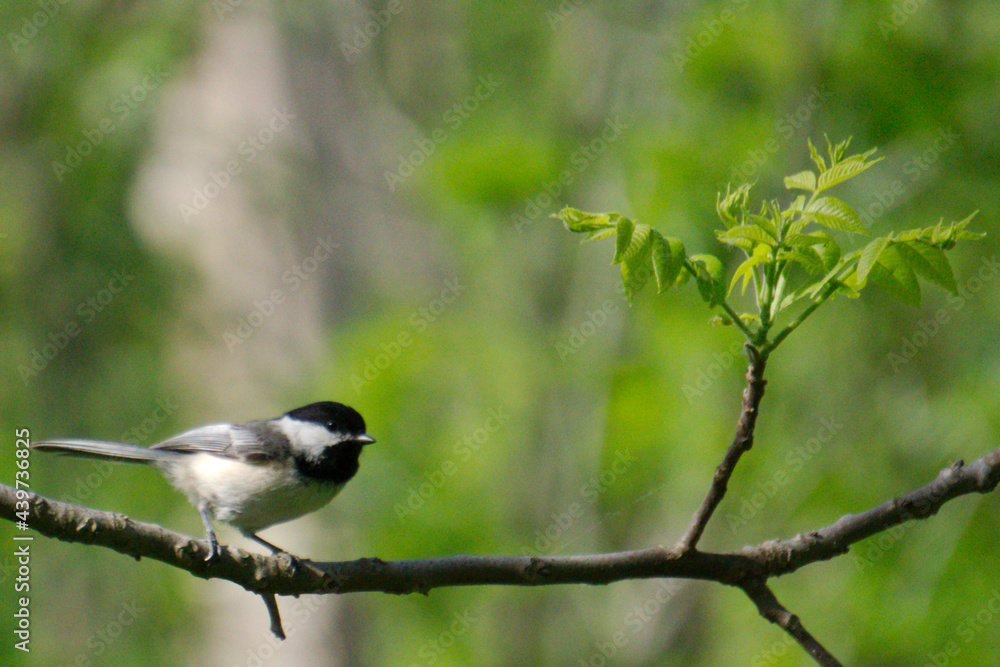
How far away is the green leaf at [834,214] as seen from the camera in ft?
4.73

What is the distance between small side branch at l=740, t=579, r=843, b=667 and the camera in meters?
1.59

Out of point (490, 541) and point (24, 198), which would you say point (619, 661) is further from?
point (24, 198)

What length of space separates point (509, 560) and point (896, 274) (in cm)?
92

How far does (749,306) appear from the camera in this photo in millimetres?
3721

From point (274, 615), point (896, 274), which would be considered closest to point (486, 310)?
point (274, 615)

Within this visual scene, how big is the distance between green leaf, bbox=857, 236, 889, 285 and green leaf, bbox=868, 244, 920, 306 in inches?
3.0

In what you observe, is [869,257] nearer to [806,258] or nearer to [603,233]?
[806,258]

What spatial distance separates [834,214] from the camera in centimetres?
145

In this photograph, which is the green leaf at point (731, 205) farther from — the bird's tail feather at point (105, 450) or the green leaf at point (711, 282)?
the bird's tail feather at point (105, 450)

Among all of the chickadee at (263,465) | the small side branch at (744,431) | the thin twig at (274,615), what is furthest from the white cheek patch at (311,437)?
the small side branch at (744,431)

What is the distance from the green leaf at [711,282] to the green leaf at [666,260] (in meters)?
0.04

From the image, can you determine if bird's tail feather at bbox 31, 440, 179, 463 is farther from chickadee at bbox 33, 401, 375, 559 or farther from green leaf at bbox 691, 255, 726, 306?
green leaf at bbox 691, 255, 726, 306

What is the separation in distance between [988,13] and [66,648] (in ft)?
24.4

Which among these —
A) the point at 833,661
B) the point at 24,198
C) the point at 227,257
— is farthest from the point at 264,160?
the point at 833,661
